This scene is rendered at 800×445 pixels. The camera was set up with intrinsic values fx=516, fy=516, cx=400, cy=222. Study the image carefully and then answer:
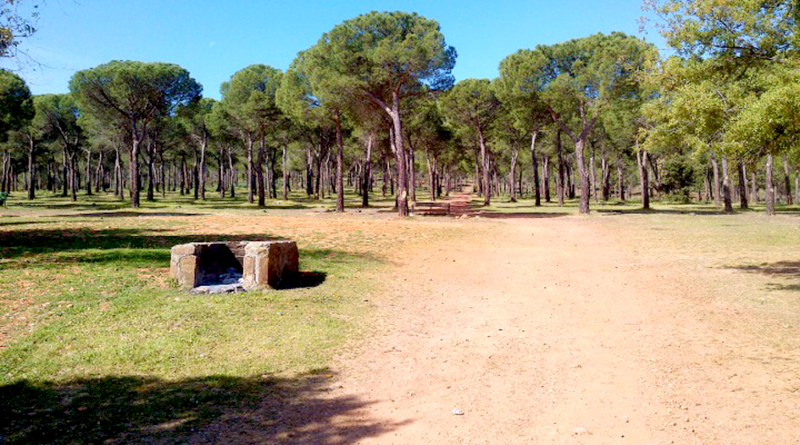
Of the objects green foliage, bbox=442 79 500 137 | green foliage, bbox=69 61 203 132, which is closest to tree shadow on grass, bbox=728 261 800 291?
green foliage, bbox=442 79 500 137

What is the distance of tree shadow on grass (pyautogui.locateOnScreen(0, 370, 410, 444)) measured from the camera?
4.79m

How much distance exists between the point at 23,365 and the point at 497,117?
44949 millimetres

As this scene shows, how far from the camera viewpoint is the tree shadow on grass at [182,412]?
4793mm

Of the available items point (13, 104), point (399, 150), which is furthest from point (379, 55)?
point (13, 104)

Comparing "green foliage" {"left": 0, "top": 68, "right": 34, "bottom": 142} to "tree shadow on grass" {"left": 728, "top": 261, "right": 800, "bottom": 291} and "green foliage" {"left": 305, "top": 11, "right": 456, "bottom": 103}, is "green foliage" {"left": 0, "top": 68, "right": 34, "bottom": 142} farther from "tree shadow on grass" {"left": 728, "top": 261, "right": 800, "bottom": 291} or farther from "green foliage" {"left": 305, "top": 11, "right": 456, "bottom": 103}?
"tree shadow on grass" {"left": 728, "top": 261, "right": 800, "bottom": 291}

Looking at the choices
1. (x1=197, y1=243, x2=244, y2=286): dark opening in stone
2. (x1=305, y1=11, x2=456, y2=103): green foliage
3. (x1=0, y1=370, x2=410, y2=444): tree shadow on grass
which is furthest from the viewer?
(x1=305, y1=11, x2=456, y2=103): green foliage

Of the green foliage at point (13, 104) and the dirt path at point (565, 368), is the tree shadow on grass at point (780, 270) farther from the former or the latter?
the green foliage at point (13, 104)

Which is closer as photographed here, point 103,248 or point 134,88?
point 103,248

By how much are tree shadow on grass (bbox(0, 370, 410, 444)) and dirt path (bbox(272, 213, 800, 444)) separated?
186mm

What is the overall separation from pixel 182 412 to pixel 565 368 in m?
4.64

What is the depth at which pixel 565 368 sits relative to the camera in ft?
22.2

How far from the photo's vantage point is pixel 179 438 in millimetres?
4746

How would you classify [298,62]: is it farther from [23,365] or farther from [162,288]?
[23,365]

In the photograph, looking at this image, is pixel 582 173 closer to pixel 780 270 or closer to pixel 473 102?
pixel 473 102
